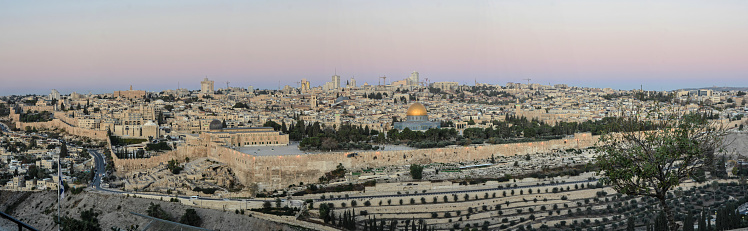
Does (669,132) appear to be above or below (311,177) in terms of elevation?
above

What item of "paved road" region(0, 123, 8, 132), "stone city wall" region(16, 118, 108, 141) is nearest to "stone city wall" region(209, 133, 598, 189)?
"stone city wall" region(16, 118, 108, 141)

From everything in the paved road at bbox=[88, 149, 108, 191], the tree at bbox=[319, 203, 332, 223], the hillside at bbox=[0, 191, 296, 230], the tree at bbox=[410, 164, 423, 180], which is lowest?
the hillside at bbox=[0, 191, 296, 230]

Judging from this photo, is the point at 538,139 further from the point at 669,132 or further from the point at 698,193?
the point at 669,132

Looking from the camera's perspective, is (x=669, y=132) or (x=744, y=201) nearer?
(x=669, y=132)

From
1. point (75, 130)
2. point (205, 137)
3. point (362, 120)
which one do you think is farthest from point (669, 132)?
point (75, 130)

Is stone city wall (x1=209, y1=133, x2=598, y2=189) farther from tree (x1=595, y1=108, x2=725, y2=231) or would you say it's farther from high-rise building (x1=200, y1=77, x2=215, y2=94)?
high-rise building (x1=200, y1=77, x2=215, y2=94)

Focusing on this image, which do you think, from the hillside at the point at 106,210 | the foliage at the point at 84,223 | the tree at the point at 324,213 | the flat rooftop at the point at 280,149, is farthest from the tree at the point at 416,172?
the foliage at the point at 84,223

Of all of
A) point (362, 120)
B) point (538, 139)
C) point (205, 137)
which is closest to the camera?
point (205, 137)
